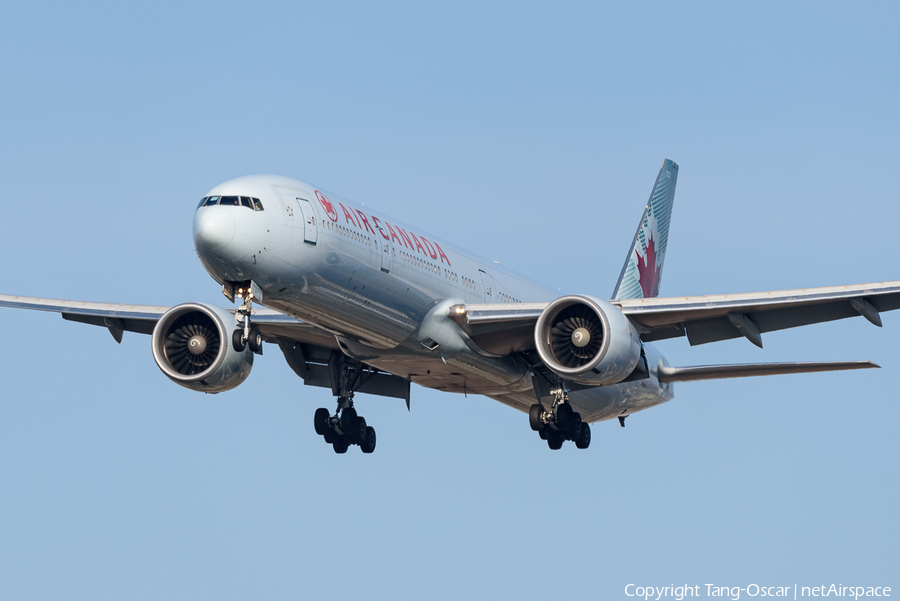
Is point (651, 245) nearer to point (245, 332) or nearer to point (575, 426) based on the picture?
point (575, 426)

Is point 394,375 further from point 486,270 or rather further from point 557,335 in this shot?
point 557,335

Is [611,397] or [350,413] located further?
[611,397]

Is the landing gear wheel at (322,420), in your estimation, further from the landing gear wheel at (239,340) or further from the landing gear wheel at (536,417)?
the landing gear wheel at (239,340)

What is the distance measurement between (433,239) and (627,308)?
5311 millimetres

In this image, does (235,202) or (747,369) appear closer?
(235,202)

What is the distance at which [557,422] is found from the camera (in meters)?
34.1

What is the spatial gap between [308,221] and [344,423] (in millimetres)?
9911

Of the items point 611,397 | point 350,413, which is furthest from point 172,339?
point 611,397

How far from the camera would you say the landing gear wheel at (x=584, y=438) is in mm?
35062

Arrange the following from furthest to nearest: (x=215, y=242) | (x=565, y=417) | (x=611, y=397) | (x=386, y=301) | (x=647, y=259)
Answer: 1. (x=647, y=259)
2. (x=611, y=397)
3. (x=565, y=417)
4. (x=386, y=301)
5. (x=215, y=242)

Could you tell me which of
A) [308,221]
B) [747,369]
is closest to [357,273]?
[308,221]

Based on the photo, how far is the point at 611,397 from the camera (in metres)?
37.9

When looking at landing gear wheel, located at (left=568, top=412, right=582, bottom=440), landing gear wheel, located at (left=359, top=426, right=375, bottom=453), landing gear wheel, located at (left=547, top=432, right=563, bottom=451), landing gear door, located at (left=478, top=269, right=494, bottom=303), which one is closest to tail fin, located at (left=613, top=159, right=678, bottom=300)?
landing gear wheel, located at (left=568, top=412, right=582, bottom=440)

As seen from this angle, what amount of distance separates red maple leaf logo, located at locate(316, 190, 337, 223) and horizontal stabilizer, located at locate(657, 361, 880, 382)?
42.0ft
